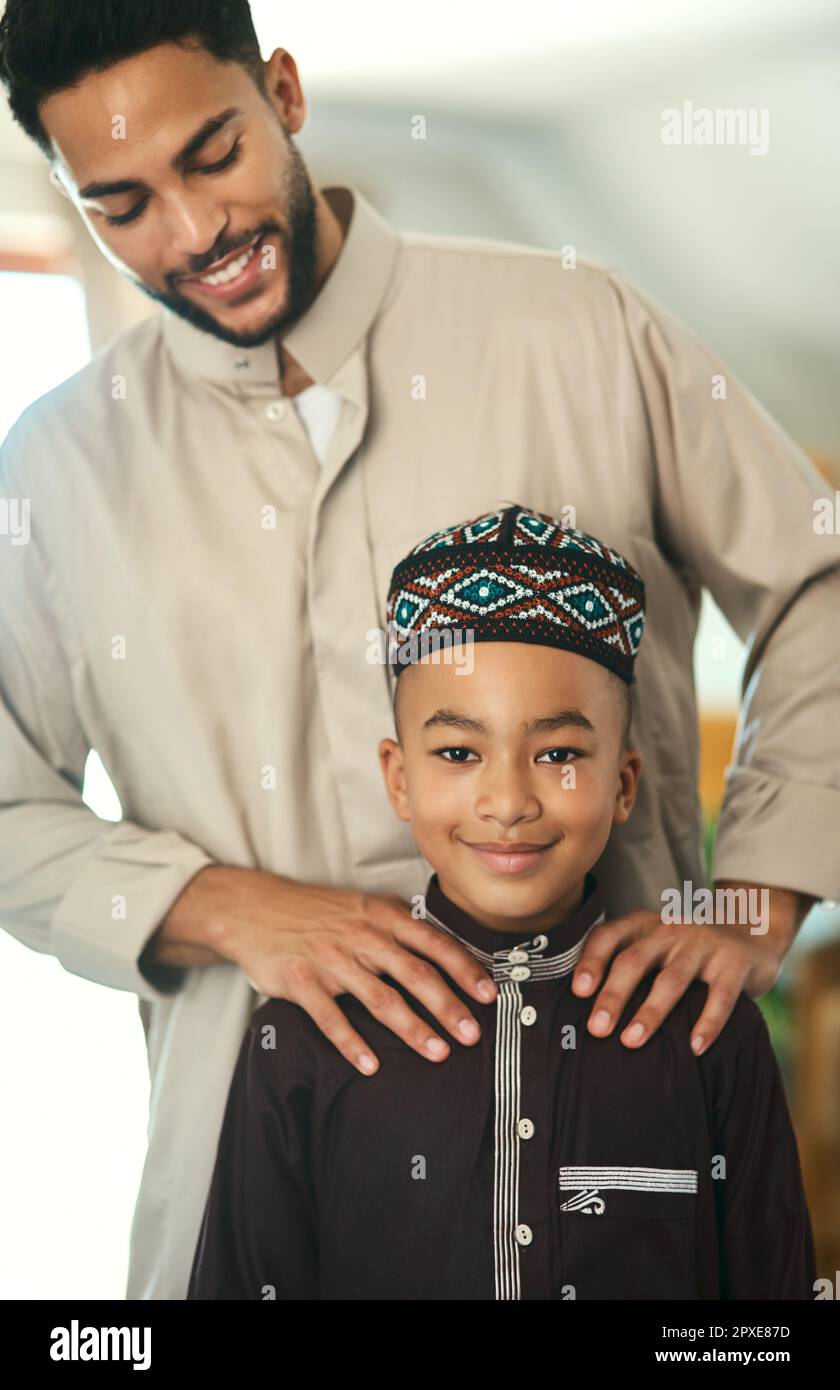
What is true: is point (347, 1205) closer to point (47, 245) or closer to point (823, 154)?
point (47, 245)

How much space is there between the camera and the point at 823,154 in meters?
1.90

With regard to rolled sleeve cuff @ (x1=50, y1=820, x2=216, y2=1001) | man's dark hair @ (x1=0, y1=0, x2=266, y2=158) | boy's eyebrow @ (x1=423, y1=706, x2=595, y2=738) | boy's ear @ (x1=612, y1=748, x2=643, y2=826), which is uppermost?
man's dark hair @ (x1=0, y1=0, x2=266, y2=158)

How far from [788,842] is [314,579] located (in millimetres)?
516

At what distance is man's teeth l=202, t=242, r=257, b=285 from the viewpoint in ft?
3.99

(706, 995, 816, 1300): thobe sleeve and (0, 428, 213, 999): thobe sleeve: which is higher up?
(0, 428, 213, 999): thobe sleeve

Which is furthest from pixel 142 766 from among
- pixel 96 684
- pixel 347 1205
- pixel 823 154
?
pixel 823 154

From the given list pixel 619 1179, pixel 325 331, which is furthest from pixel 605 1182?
pixel 325 331

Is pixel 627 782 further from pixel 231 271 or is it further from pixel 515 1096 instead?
pixel 231 271

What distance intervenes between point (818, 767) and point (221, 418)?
68 centimetres

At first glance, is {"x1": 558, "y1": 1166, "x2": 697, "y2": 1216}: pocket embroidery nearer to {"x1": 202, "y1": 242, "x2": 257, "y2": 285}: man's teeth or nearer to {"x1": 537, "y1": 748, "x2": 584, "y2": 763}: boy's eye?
{"x1": 537, "y1": 748, "x2": 584, "y2": 763}: boy's eye

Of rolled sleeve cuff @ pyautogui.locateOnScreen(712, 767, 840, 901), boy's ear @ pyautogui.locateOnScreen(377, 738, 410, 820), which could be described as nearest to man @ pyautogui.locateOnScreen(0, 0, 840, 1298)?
rolled sleeve cuff @ pyautogui.locateOnScreen(712, 767, 840, 901)

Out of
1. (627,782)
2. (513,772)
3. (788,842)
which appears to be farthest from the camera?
(788,842)

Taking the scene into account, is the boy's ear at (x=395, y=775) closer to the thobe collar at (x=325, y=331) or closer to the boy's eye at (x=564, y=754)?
the boy's eye at (x=564, y=754)

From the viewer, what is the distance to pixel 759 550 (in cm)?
131
